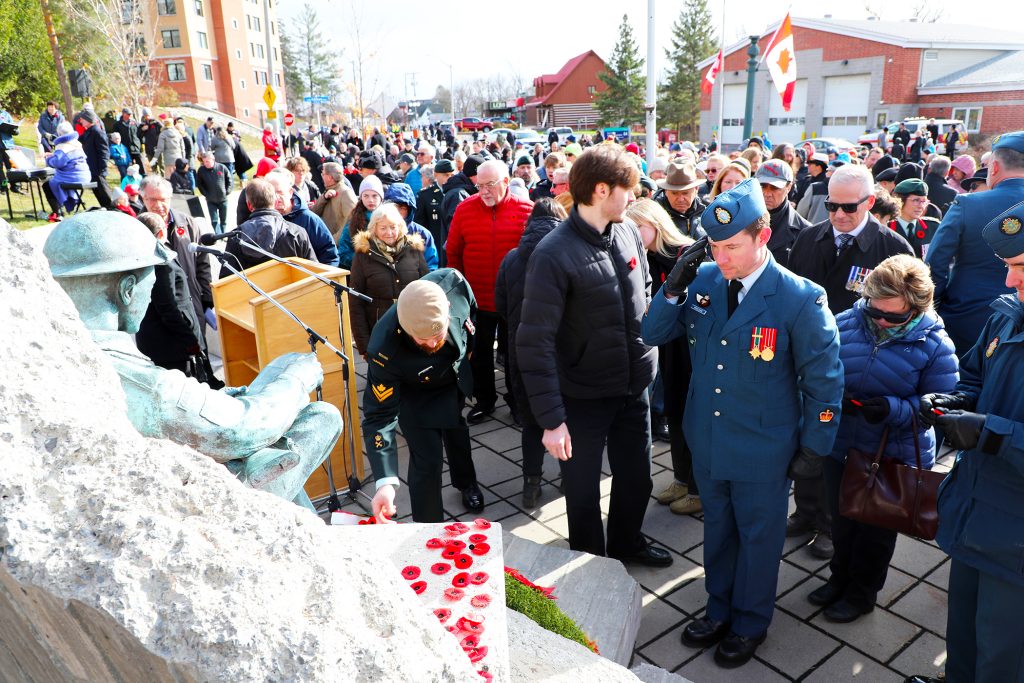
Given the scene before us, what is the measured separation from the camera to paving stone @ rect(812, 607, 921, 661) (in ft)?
11.0

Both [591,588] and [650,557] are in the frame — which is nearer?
[591,588]

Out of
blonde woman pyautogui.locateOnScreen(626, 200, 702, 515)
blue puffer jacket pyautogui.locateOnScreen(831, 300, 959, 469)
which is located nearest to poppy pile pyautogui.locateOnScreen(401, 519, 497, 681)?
blue puffer jacket pyautogui.locateOnScreen(831, 300, 959, 469)

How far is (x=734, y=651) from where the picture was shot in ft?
10.7

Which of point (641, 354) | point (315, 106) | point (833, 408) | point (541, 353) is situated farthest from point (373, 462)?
point (315, 106)

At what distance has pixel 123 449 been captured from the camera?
1.12m

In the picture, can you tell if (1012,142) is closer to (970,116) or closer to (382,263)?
(382,263)

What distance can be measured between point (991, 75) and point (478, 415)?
138 ft

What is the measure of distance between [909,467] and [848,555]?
0.71 meters

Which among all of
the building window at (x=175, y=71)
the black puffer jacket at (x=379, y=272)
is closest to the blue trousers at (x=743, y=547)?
the black puffer jacket at (x=379, y=272)

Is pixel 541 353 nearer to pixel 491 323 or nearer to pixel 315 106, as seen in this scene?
pixel 491 323

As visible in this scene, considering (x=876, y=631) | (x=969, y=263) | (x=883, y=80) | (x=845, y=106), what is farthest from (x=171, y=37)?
(x=876, y=631)

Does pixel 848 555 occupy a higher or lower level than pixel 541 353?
lower

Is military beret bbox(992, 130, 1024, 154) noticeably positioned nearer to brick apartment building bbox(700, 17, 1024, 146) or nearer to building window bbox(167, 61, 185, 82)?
brick apartment building bbox(700, 17, 1024, 146)

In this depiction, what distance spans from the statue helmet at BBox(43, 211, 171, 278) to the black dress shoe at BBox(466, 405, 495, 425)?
4236 mm
